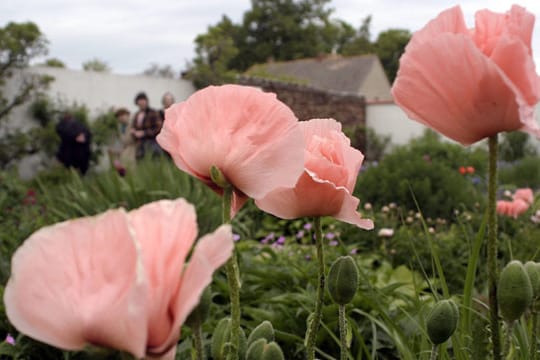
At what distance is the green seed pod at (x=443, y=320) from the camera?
544 millimetres

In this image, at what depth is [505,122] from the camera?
0.50 meters

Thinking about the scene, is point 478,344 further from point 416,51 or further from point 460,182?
point 460,182

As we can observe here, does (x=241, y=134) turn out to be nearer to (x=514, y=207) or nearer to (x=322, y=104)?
(x=514, y=207)

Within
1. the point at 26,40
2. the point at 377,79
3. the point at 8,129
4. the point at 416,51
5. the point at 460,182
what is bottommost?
the point at 377,79

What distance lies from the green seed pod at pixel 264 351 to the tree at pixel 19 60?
1156 centimetres

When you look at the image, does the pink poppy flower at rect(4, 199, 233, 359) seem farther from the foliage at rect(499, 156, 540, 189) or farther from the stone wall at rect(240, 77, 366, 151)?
the stone wall at rect(240, 77, 366, 151)

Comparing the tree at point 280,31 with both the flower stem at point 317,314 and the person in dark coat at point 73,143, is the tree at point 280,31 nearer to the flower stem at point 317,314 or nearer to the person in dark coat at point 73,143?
the person in dark coat at point 73,143

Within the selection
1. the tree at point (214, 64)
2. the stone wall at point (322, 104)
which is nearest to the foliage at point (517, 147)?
the stone wall at point (322, 104)

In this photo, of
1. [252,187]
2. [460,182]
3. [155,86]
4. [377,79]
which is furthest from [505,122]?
[377,79]

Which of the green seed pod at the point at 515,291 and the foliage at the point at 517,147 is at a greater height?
the green seed pod at the point at 515,291

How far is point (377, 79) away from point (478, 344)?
26.3 meters

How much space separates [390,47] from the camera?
39500 millimetres

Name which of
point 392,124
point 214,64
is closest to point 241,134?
point 214,64

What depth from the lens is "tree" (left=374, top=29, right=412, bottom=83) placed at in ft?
128
